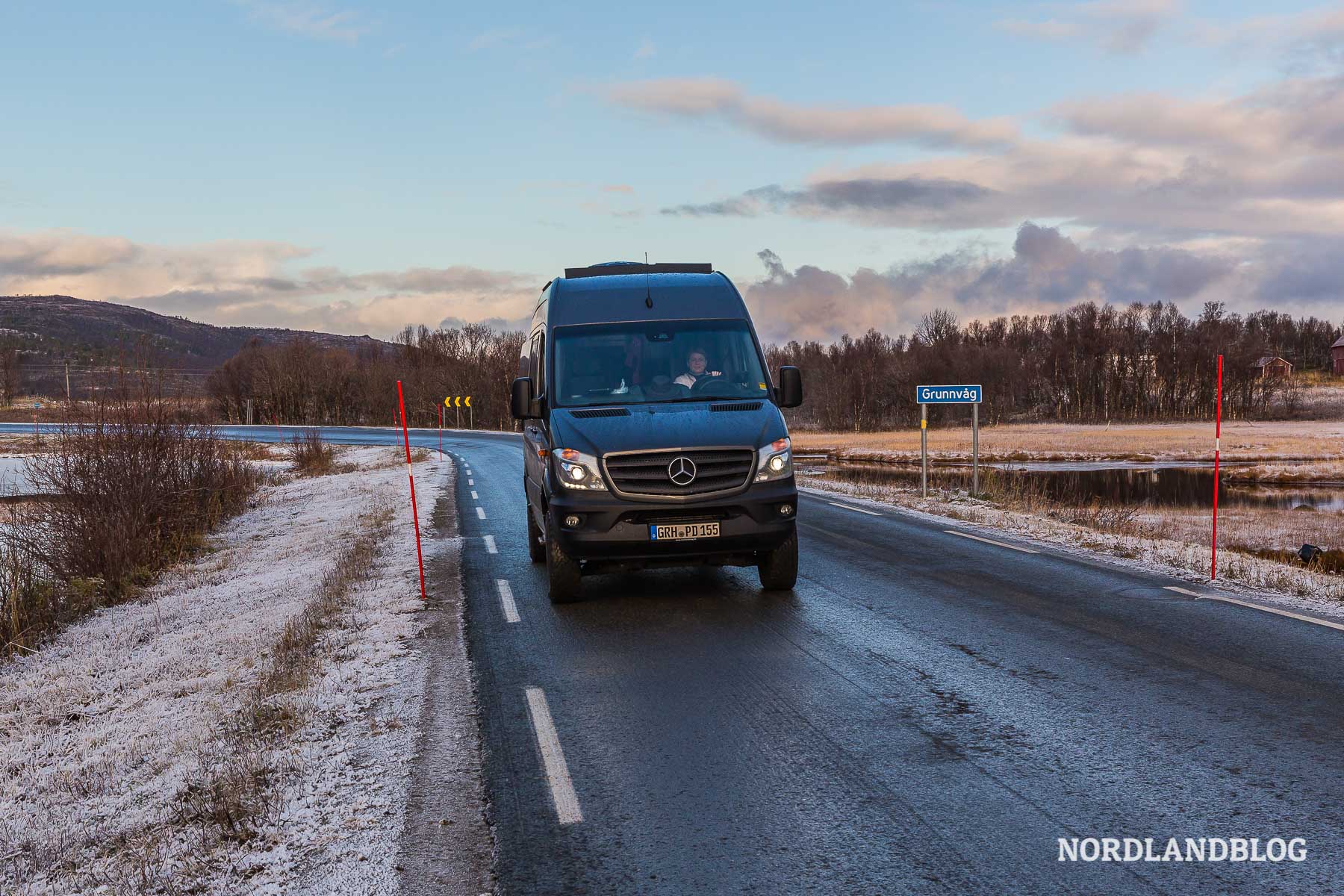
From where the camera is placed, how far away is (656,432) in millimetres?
7988

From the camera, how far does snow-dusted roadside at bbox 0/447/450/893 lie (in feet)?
12.9

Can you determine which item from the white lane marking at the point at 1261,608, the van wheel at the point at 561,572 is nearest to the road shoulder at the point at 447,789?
the van wheel at the point at 561,572

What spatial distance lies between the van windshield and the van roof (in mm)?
125

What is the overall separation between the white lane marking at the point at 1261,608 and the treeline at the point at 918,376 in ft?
225

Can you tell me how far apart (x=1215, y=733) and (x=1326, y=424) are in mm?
89348

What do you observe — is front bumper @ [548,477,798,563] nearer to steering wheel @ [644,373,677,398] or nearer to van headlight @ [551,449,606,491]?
van headlight @ [551,449,606,491]

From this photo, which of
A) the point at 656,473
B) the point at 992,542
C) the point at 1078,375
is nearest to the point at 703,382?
the point at 656,473

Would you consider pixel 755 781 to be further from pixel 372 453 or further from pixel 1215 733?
pixel 372 453

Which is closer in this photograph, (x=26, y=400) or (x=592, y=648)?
(x=592, y=648)

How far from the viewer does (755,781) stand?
446 cm

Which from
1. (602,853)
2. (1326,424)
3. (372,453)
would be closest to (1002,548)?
(602,853)

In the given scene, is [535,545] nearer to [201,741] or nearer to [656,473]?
[656,473]

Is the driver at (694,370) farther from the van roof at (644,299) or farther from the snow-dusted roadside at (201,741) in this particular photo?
the snow-dusted roadside at (201,741)

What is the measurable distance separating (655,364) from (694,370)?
370 mm
